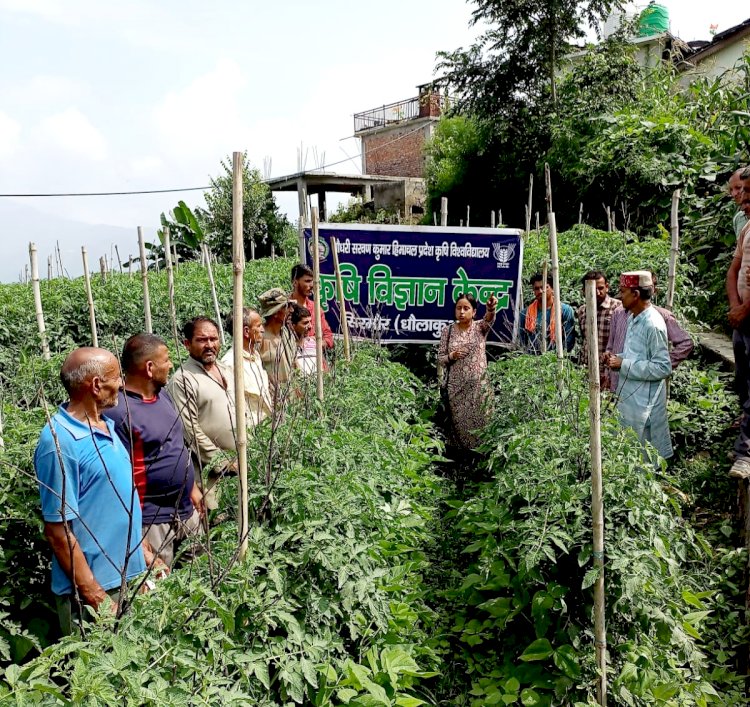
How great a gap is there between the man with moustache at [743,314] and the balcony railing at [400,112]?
29.9 m

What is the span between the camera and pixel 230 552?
8.25ft

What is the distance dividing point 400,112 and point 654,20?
15.0 meters

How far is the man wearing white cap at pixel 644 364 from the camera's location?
4.80 m

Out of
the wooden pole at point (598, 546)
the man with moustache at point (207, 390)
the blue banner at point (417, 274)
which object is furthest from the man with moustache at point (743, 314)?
the man with moustache at point (207, 390)

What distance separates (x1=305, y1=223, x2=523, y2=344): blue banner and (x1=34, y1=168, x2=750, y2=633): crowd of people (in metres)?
0.59

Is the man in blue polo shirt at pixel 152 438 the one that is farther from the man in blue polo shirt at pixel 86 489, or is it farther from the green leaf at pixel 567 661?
the green leaf at pixel 567 661

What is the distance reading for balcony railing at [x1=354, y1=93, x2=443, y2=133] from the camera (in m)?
33.6

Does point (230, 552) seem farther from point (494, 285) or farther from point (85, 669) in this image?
point (494, 285)

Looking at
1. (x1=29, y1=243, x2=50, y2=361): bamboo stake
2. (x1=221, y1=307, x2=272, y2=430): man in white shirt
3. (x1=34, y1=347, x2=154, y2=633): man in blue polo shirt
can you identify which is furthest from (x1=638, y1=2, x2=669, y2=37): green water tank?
(x1=34, y1=347, x2=154, y2=633): man in blue polo shirt

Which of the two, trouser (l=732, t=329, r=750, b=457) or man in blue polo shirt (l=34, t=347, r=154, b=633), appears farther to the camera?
trouser (l=732, t=329, r=750, b=457)

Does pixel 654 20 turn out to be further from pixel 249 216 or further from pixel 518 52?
A: pixel 249 216

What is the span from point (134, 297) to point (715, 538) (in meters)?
9.20

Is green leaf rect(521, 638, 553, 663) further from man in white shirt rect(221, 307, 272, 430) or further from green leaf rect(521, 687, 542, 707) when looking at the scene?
man in white shirt rect(221, 307, 272, 430)

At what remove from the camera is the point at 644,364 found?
4.81 meters
